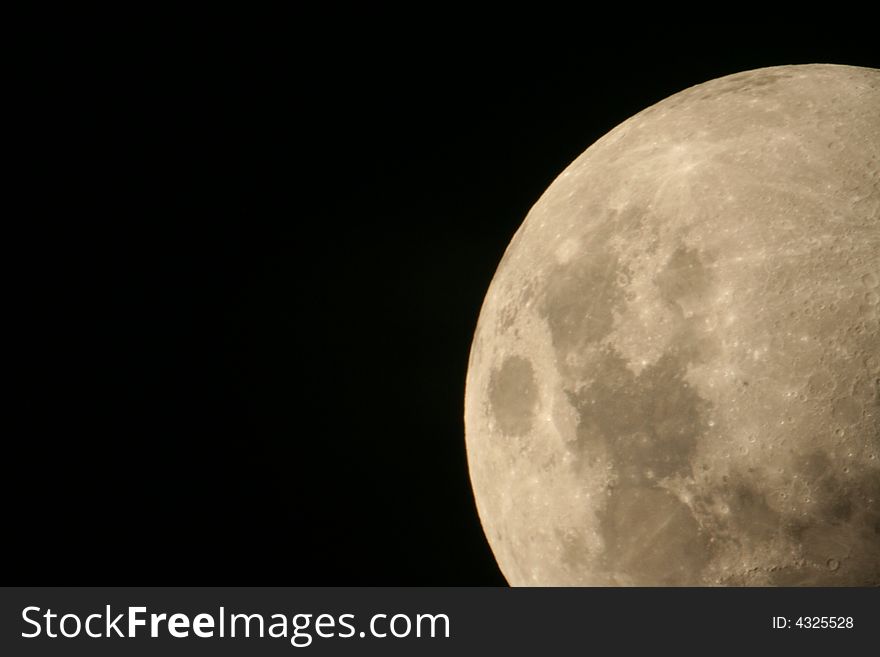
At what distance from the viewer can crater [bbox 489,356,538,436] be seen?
4.46 meters

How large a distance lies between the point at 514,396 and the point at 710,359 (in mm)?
989

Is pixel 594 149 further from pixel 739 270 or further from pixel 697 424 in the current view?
pixel 697 424

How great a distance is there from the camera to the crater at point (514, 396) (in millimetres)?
4465

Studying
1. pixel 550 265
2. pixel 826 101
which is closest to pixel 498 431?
pixel 550 265

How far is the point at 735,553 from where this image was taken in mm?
3918

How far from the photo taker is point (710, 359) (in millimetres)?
3865

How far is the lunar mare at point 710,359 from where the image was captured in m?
3.77

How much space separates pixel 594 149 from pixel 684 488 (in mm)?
1890

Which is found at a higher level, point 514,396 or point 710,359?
point 514,396

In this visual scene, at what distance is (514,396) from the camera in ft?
15.0

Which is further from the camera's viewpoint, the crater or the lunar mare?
the crater

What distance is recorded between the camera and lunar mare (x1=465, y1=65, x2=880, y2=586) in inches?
148

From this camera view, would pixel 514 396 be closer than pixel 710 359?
No

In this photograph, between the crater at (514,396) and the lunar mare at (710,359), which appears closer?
the lunar mare at (710,359)
